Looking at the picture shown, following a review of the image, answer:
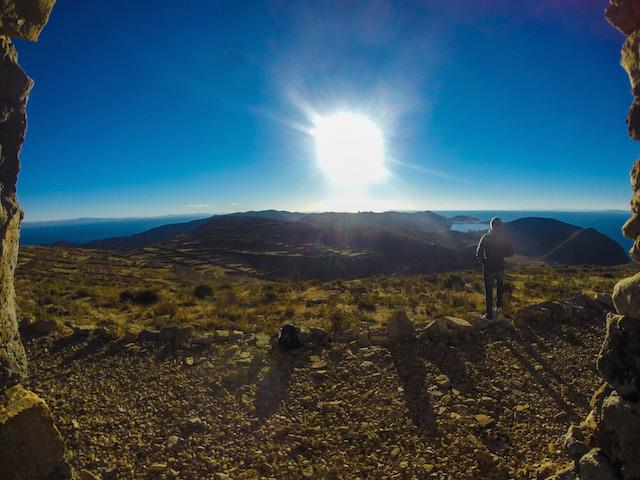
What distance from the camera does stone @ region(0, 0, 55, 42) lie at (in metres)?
3.38

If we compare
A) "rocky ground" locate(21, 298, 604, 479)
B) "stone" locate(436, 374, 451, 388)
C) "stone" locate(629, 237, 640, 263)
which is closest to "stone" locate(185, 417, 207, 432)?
"rocky ground" locate(21, 298, 604, 479)

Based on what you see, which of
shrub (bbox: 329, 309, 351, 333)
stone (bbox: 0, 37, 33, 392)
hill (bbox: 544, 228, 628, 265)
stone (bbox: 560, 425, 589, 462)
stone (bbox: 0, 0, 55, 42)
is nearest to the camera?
stone (bbox: 0, 0, 55, 42)

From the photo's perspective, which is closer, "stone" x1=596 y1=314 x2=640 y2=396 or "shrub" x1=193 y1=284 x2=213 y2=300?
"stone" x1=596 y1=314 x2=640 y2=396

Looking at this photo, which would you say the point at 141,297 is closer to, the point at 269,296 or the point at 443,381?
the point at 269,296

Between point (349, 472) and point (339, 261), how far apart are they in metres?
51.1

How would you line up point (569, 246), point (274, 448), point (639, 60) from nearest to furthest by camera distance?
point (639, 60), point (274, 448), point (569, 246)

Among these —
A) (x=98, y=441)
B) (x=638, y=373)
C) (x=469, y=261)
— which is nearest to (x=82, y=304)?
(x=98, y=441)

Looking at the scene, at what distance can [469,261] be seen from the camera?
179 ft

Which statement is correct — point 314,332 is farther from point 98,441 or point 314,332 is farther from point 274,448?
point 98,441

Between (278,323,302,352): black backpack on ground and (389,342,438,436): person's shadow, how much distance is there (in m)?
2.22

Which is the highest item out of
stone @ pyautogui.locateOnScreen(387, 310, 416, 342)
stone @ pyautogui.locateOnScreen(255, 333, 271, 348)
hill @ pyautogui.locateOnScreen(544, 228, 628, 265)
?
stone @ pyautogui.locateOnScreen(387, 310, 416, 342)

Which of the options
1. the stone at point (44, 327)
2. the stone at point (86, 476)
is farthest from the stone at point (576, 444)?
the stone at point (44, 327)

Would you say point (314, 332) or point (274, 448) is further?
point (314, 332)

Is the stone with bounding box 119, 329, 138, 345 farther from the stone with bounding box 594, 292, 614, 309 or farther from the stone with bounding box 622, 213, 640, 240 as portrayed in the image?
the stone with bounding box 594, 292, 614, 309
